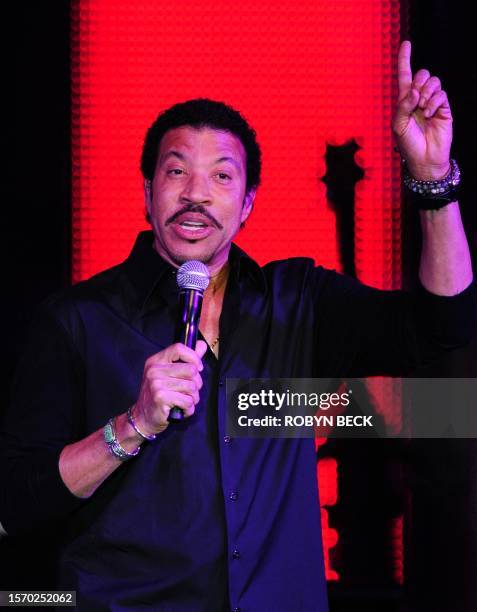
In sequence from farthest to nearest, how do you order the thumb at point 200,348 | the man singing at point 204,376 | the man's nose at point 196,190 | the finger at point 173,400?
the man's nose at point 196,190, the man singing at point 204,376, the thumb at point 200,348, the finger at point 173,400

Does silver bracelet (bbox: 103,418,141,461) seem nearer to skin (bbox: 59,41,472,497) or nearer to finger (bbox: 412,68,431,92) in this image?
skin (bbox: 59,41,472,497)

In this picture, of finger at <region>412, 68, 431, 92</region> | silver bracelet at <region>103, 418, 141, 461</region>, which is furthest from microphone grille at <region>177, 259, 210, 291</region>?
finger at <region>412, 68, 431, 92</region>

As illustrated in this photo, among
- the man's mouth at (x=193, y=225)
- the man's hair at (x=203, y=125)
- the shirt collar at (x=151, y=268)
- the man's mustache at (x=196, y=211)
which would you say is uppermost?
the man's hair at (x=203, y=125)

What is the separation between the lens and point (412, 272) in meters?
2.24

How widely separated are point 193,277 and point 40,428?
449 millimetres

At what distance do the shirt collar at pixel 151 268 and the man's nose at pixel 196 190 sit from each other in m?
0.16

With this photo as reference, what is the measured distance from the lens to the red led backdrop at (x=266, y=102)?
227 cm

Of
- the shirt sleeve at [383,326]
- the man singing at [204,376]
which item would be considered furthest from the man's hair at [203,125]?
the shirt sleeve at [383,326]

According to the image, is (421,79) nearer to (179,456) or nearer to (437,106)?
(437,106)

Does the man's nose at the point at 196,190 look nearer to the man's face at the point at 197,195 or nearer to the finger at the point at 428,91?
the man's face at the point at 197,195

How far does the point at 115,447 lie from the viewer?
1.54 meters

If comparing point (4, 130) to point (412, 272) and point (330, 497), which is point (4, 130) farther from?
point (330, 497)

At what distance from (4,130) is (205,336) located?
91cm

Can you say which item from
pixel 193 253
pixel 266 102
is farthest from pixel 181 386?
pixel 266 102
